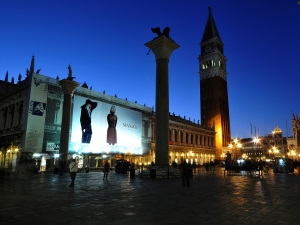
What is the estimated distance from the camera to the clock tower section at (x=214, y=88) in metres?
65.2

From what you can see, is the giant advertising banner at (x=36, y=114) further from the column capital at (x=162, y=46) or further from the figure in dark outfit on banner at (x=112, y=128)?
the column capital at (x=162, y=46)

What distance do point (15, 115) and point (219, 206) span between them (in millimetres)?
30471

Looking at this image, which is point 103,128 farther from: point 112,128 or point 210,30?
point 210,30

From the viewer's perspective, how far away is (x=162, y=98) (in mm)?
18672

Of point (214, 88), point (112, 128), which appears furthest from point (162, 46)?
point (214, 88)

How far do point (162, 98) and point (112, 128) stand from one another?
1814cm

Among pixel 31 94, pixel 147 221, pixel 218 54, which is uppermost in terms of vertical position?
pixel 218 54

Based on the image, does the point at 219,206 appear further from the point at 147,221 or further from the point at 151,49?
the point at 151,49

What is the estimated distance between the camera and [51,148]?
29203 mm

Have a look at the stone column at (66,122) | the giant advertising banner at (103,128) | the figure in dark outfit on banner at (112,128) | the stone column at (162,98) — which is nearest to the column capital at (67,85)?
the stone column at (66,122)

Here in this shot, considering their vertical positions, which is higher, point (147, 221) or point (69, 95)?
point (69, 95)

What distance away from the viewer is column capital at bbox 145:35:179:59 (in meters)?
19.1

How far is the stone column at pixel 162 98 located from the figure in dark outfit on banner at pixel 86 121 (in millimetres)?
15884

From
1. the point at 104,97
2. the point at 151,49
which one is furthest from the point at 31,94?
the point at 151,49
